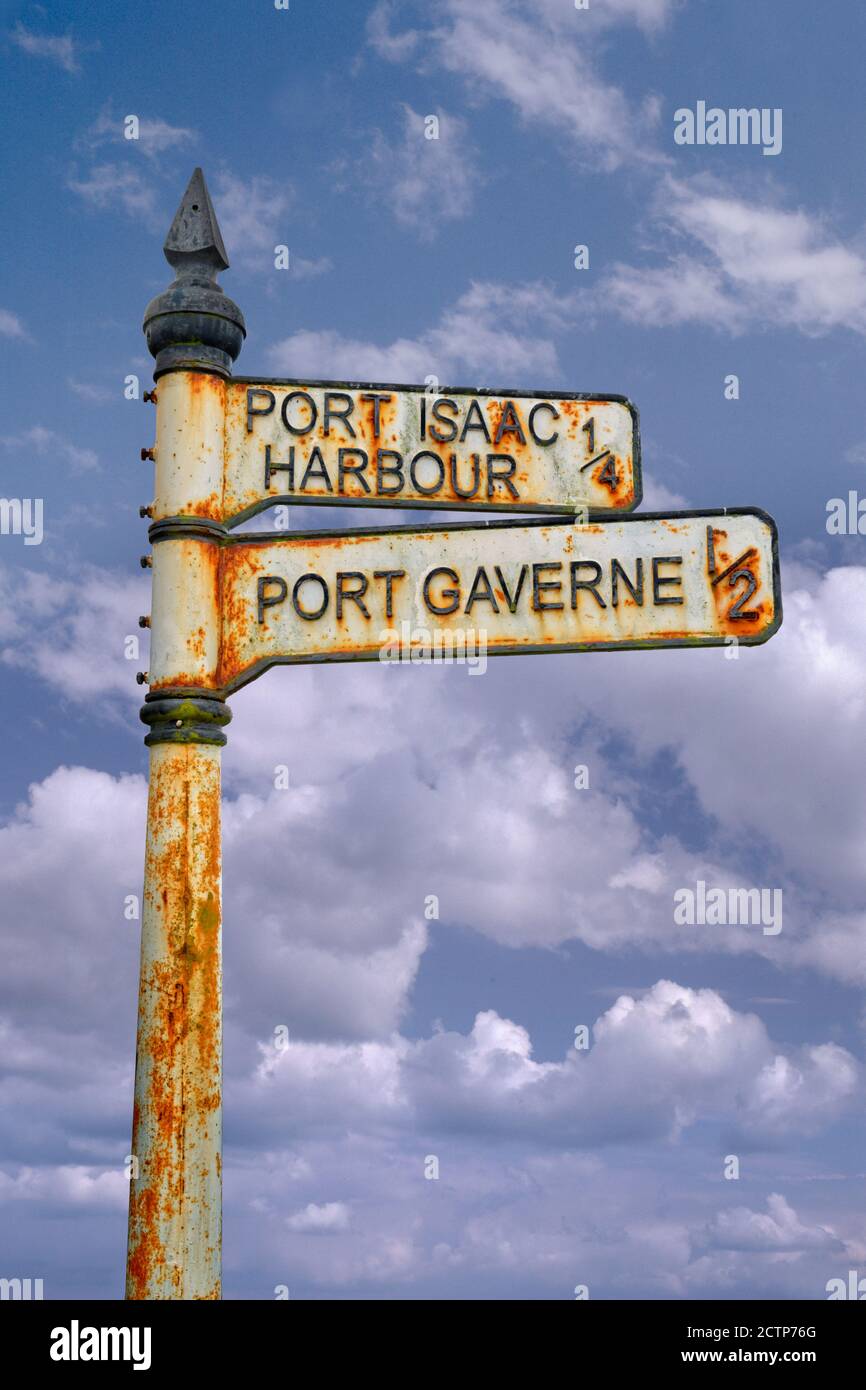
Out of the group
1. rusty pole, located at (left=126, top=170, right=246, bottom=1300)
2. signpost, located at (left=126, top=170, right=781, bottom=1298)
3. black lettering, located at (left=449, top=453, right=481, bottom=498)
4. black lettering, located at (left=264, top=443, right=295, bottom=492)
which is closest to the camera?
rusty pole, located at (left=126, top=170, right=246, bottom=1300)

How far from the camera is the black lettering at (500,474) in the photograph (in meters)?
7.74

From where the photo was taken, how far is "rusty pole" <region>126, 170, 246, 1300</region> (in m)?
6.82

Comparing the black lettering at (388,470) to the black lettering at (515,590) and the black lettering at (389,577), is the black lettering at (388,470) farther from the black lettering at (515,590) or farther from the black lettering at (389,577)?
the black lettering at (515,590)

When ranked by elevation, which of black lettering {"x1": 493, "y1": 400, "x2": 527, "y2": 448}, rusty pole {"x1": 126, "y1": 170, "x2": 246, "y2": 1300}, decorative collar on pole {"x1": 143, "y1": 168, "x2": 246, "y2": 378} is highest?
decorative collar on pole {"x1": 143, "y1": 168, "x2": 246, "y2": 378}

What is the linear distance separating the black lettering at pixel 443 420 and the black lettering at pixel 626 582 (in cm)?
120

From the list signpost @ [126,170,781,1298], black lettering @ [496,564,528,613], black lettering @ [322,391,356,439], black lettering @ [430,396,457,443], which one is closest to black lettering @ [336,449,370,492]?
signpost @ [126,170,781,1298]

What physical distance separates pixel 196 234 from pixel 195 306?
0.52 m

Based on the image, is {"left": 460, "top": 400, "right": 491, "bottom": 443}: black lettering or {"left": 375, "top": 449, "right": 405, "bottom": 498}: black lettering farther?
{"left": 460, "top": 400, "right": 491, "bottom": 443}: black lettering

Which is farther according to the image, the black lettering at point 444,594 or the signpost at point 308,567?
the black lettering at point 444,594

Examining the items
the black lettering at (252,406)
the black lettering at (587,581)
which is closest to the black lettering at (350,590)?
the black lettering at (252,406)

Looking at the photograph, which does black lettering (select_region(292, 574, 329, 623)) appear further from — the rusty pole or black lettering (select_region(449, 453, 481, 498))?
black lettering (select_region(449, 453, 481, 498))
